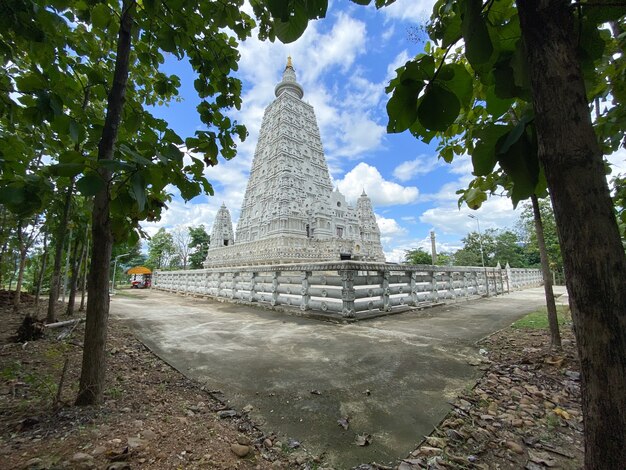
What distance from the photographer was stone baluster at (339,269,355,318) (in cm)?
662

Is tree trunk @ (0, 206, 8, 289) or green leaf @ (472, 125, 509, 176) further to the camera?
tree trunk @ (0, 206, 8, 289)

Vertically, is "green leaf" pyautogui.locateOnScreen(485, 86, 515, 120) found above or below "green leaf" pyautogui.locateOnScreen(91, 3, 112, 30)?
below

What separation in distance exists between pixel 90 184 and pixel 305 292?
6.95 m

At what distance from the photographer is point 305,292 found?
7828mm

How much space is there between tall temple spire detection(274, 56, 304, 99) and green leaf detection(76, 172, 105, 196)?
41550mm

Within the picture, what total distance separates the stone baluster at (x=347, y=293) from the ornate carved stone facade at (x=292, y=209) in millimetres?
18480

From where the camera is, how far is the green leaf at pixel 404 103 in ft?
3.14

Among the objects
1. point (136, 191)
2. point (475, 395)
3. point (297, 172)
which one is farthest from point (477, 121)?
point (297, 172)

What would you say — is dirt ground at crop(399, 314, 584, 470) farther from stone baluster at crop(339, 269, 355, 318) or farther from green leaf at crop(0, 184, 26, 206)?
stone baluster at crop(339, 269, 355, 318)

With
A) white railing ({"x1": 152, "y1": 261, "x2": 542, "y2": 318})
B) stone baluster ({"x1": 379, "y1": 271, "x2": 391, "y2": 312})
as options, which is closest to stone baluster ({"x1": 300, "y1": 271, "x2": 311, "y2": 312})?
white railing ({"x1": 152, "y1": 261, "x2": 542, "y2": 318})

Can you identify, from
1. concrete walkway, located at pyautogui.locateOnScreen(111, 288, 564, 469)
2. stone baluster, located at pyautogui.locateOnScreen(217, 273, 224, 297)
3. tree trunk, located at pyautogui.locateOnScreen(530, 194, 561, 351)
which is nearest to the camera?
concrete walkway, located at pyautogui.locateOnScreen(111, 288, 564, 469)

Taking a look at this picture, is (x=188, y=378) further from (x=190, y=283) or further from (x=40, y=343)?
(x=190, y=283)

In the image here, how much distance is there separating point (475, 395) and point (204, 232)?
154 ft

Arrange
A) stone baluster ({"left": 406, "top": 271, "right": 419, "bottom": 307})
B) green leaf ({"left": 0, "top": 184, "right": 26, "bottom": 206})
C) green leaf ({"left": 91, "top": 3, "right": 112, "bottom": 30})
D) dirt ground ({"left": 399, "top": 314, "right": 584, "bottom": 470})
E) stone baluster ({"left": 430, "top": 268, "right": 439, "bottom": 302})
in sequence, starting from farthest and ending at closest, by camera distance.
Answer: stone baluster ({"left": 430, "top": 268, "right": 439, "bottom": 302}) → stone baluster ({"left": 406, "top": 271, "right": 419, "bottom": 307}) → green leaf ({"left": 91, "top": 3, "right": 112, "bottom": 30}) → dirt ground ({"left": 399, "top": 314, "right": 584, "bottom": 470}) → green leaf ({"left": 0, "top": 184, "right": 26, "bottom": 206})
